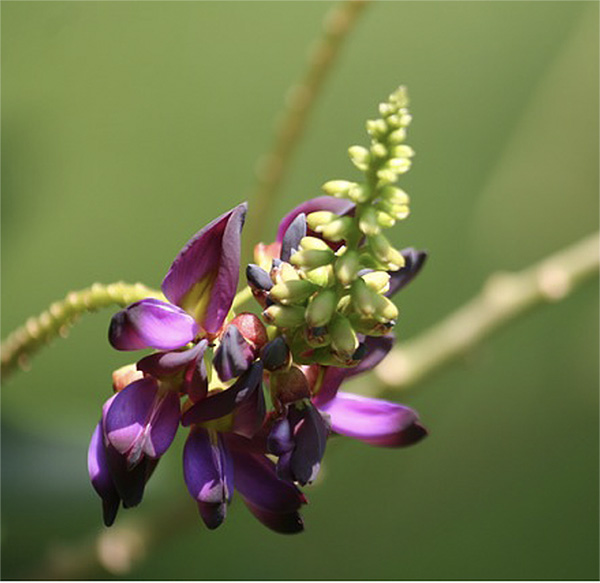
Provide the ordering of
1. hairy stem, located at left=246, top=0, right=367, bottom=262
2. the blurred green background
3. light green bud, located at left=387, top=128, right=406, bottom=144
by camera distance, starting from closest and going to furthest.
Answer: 1. light green bud, located at left=387, top=128, right=406, bottom=144
2. hairy stem, located at left=246, top=0, right=367, bottom=262
3. the blurred green background

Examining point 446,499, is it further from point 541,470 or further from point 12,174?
point 12,174

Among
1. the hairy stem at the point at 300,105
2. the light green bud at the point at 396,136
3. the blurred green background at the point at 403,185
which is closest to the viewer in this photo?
the light green bud at the point at 396,136

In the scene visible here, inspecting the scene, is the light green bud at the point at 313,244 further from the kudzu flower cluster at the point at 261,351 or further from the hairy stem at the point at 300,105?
the hairy stem at the point at 300,105

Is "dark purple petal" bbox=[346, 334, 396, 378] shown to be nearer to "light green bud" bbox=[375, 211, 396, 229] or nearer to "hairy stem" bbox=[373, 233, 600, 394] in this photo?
"light green bud" bbox=[375, 211, 396, 229]

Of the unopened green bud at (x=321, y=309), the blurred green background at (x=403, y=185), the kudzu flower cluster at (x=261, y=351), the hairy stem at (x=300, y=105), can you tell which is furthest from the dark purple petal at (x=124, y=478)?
the blurred green background at (x=403, y=185)

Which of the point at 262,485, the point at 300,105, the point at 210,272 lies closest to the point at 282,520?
the point at 262,485

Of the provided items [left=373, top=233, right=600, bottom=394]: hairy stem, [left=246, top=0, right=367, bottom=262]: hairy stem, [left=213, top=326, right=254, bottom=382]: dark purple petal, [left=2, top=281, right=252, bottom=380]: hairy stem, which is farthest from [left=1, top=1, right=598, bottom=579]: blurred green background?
[left=213, top=326, right=254, bottom=382]: dark purple petal
